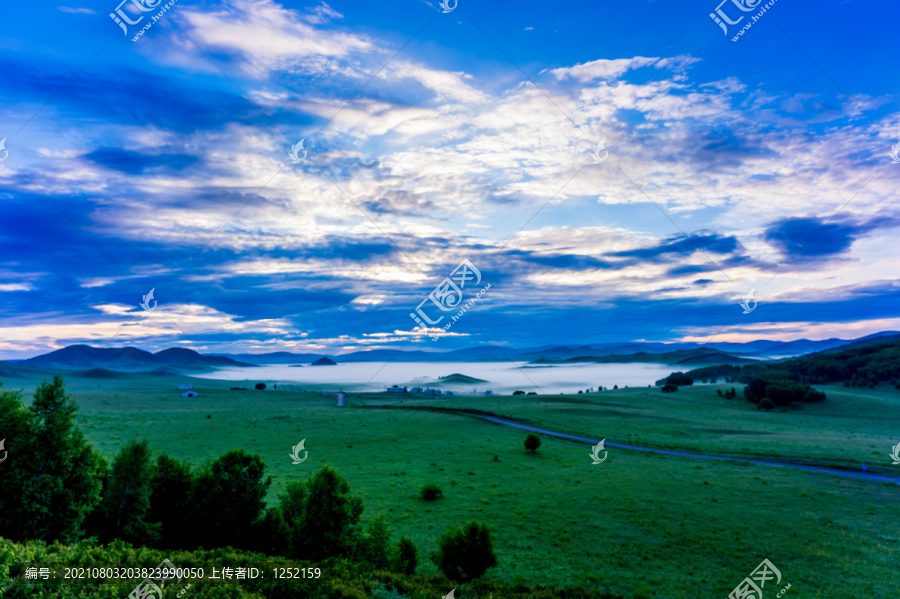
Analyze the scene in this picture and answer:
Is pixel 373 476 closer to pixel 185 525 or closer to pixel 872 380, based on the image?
pixel 185 525

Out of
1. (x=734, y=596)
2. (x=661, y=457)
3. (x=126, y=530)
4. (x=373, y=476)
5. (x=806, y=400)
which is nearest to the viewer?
(x=734, y=596)

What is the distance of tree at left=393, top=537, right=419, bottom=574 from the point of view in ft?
72.1

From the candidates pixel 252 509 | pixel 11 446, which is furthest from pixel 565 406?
pixel 11 446

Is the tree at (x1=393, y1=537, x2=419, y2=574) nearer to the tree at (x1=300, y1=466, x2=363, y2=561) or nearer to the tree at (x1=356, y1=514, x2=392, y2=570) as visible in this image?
the tree at (x1=356, y1=514, x2=392, y2=570)

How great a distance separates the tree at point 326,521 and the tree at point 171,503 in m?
8.51

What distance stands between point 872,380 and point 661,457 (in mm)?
146859

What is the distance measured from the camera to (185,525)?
2623cm

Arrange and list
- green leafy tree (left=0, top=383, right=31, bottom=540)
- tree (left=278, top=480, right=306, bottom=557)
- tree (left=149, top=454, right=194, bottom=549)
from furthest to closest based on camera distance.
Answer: tree (left=149, top=454, right=194, bottom=549)
tree (left=278, top=480, right=306, bottom=557)
green leafy tree (left=0, top=383, right=31, bottom=540)

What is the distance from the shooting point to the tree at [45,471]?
1969 cm

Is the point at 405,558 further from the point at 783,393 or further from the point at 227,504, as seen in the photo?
the point at 783,393

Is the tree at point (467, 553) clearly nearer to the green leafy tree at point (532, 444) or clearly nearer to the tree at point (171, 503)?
the tree at point (171, 503)

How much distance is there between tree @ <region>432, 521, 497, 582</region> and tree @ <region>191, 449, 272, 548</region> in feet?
36.8

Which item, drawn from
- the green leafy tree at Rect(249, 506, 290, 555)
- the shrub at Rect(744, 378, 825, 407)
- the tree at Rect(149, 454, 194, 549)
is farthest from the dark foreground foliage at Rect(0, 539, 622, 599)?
the shrub at Rect(744, 378, 825, 407)

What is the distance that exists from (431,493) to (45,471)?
26.3 meters
